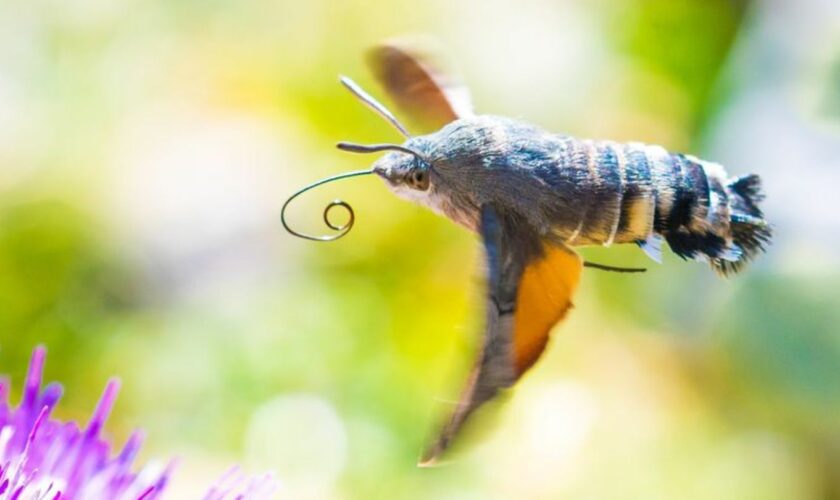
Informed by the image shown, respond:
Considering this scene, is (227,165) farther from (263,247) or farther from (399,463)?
(399,463)

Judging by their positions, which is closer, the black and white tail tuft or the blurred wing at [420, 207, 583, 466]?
the blurred wing at [420, 207, 583, 466]

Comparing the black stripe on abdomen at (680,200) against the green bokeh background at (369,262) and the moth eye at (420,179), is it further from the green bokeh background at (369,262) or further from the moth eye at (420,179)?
the green bokeh background at (369,262)

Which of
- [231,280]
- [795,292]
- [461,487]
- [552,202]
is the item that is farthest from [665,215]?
[231,280]

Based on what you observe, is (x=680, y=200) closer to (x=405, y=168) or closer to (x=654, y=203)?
(x=654, y=203)

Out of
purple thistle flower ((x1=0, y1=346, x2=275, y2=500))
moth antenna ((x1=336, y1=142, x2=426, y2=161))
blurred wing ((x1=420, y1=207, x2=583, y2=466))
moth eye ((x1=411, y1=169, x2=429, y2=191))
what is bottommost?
purple thistle flower ((x1=0, y1=346, x2=275, y2=500))

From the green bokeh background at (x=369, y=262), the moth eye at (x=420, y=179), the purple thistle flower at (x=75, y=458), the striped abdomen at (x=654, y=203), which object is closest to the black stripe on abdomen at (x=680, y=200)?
the striped abdomen at (x=654, y=203)

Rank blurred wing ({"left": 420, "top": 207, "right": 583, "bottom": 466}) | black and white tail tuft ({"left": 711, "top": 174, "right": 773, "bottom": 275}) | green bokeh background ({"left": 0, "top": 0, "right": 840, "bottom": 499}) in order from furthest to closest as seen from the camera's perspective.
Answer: green bokeh background ({"left": 0, "top": 0, "right": 840, "bottom": 499})
black and white tail tuft ({"left": 711, "top": 174, "right": 773, "bottom": 275})
blurred wing ({"left": 420, "top": 207, "right": 583, "bottom": 466})

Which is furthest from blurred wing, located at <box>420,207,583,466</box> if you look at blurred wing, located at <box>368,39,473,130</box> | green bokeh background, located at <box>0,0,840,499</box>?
green bokeh background, located at <box>0,0,840,499</box>

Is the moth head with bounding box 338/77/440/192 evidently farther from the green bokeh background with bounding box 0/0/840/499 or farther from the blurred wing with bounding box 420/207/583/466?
the green bokeh background with bounding box 0/0/840/499
